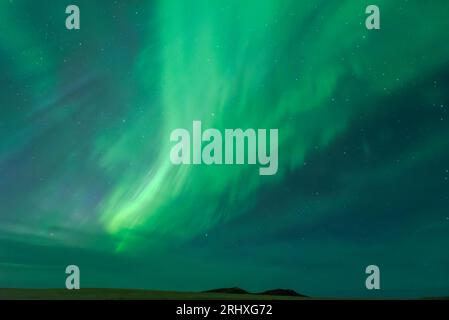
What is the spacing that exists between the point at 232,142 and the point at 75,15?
194 cm

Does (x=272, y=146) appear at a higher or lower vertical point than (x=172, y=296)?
higher

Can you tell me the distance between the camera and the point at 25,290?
5582mm
